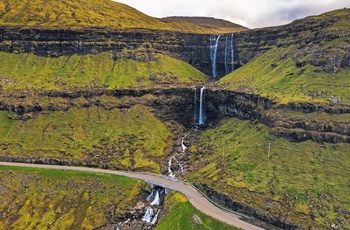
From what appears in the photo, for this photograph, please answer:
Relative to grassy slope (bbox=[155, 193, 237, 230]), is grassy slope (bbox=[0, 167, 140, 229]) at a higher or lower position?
lower

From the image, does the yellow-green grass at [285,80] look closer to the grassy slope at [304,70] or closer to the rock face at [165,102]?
the grassy slope at [304,70]

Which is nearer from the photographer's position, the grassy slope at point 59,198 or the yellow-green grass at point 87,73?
the grassy slope at point 59,198

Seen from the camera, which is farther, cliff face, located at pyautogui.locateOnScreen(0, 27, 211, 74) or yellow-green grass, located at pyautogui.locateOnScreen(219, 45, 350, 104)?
cliff face, located at pyautogui.locateOnScreen(0, 27, 211, 74)

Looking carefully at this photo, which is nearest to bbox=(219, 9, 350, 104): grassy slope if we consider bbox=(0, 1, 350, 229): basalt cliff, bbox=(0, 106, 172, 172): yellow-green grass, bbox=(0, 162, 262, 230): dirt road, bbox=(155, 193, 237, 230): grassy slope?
bbox=(0, 1, 350, 229): basalt cliff

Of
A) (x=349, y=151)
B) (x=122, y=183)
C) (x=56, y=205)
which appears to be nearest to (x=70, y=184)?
(x=56, y=205)

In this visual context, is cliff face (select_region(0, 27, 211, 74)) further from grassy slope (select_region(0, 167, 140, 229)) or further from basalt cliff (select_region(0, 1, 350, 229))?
grassy slope (select_region(0, 167, 140, 229))

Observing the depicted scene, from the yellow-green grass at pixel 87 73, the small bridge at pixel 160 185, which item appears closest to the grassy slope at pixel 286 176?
the small bridge at pixel 160 185

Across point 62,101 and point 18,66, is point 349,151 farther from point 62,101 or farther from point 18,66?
point 18,66
